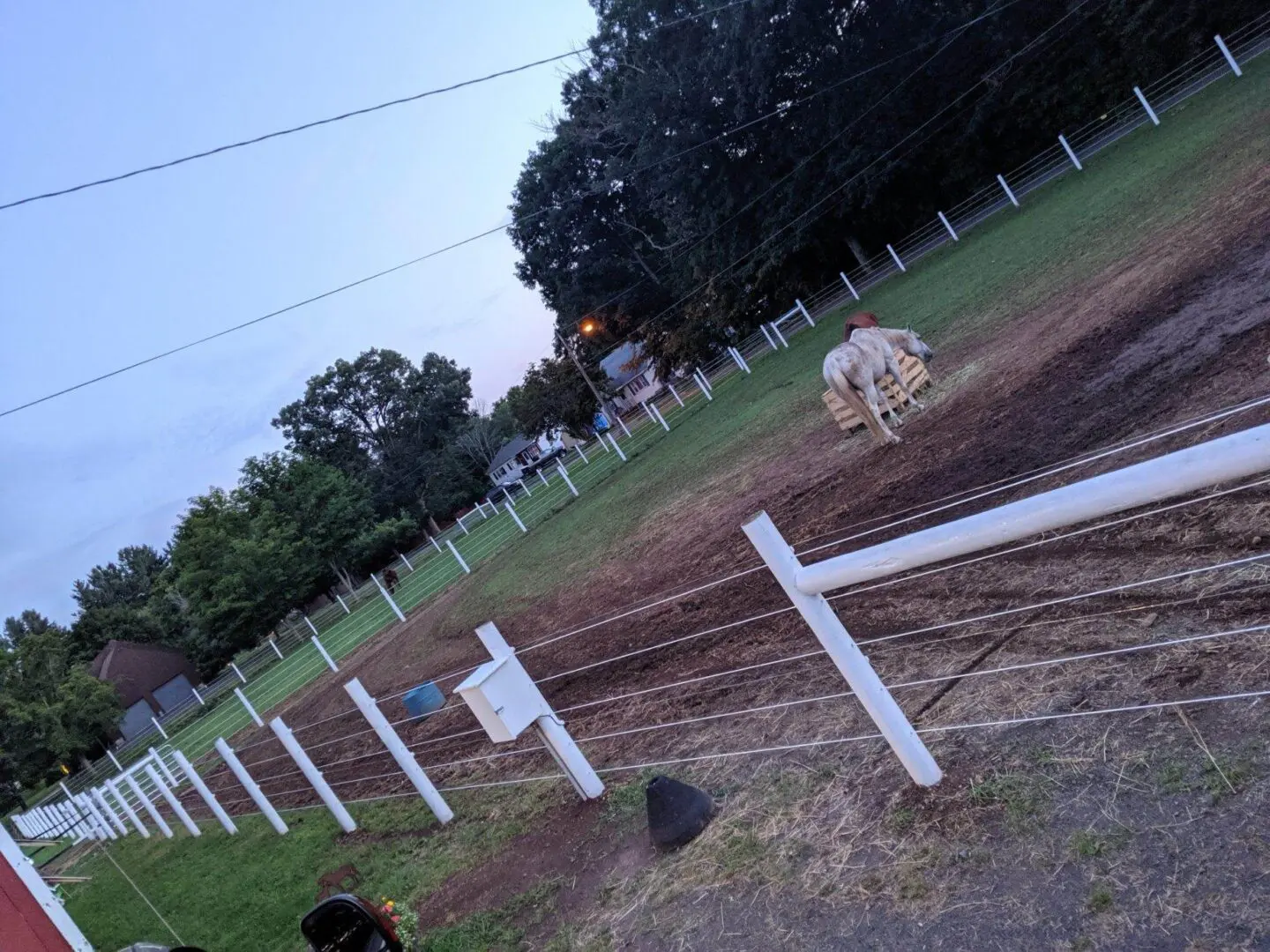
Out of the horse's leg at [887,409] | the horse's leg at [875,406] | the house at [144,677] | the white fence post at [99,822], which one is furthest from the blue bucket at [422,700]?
the house at [144,677]

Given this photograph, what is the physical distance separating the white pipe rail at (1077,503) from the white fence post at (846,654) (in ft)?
0.45

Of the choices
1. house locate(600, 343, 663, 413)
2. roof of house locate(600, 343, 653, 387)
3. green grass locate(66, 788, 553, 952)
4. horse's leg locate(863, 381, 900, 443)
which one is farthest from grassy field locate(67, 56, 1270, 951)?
roof of house locate(600, 343, 653, 387)

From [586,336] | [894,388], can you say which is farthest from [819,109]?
[894,388]

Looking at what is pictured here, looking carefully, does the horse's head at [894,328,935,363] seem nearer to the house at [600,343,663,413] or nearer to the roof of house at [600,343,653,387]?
the house at [600,343,663,413]

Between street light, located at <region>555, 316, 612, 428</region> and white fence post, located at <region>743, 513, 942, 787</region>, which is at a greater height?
street light, located at <region>555, 316, 612, 428</region>

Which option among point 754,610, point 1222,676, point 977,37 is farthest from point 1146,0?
point 1222,676

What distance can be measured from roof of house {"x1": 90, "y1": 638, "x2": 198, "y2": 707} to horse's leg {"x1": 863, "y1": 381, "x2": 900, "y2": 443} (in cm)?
3936

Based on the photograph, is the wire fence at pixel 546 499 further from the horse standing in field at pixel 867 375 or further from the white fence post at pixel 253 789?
the horse standing in field at pixel 867 375

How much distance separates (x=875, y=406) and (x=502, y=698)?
22.3 feet

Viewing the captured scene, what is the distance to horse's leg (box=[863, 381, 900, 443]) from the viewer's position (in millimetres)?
9680

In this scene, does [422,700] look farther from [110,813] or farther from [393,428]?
[393,428]

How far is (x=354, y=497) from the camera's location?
4244 cm

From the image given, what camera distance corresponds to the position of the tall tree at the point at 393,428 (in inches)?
2288

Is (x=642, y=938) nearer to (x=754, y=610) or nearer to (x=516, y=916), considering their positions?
(x=516, y=916)
